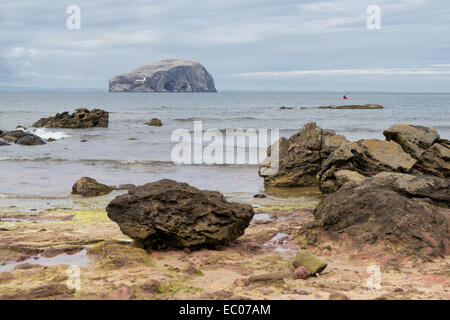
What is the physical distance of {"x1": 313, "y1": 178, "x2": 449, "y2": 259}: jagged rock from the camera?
706 cm

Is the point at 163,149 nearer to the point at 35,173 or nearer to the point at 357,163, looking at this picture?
the point at 35,173

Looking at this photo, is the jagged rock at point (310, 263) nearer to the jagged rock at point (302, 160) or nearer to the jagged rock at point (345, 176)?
the jagged rock at point (345, 176)

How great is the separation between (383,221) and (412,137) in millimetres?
7672

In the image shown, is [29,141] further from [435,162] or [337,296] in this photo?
[337,296]

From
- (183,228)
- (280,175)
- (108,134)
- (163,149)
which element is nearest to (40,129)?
(108,134)

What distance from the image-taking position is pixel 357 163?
13.1 m

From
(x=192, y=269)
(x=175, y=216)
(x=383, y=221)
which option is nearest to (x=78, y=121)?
(x=175, y=216)

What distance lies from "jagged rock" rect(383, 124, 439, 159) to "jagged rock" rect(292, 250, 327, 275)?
27.9 feet

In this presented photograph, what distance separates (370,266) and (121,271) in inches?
137

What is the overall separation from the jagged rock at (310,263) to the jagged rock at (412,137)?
8.49m

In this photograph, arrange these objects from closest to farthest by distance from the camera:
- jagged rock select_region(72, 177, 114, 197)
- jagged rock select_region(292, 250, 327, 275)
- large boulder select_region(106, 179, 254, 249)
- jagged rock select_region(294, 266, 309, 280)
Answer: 1. jagged rock select_region(294, 266, 309, 280)
2. jagged rock select_region(292, 250, 327, 275)
3. large boulder select_region(106, 179, 254, 249)
4. jagged rock select_region(72, 177, 114, 197)

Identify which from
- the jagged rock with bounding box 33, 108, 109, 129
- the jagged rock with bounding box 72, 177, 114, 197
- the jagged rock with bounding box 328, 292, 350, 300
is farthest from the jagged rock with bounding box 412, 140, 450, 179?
the jagged rock with bounding box 33, 108, 109, 129

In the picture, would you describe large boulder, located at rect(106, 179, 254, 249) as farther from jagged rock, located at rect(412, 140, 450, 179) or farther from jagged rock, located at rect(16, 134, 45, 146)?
jagged rock, located at rect(16, 134, 45, 146)

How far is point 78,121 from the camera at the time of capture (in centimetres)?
4003
